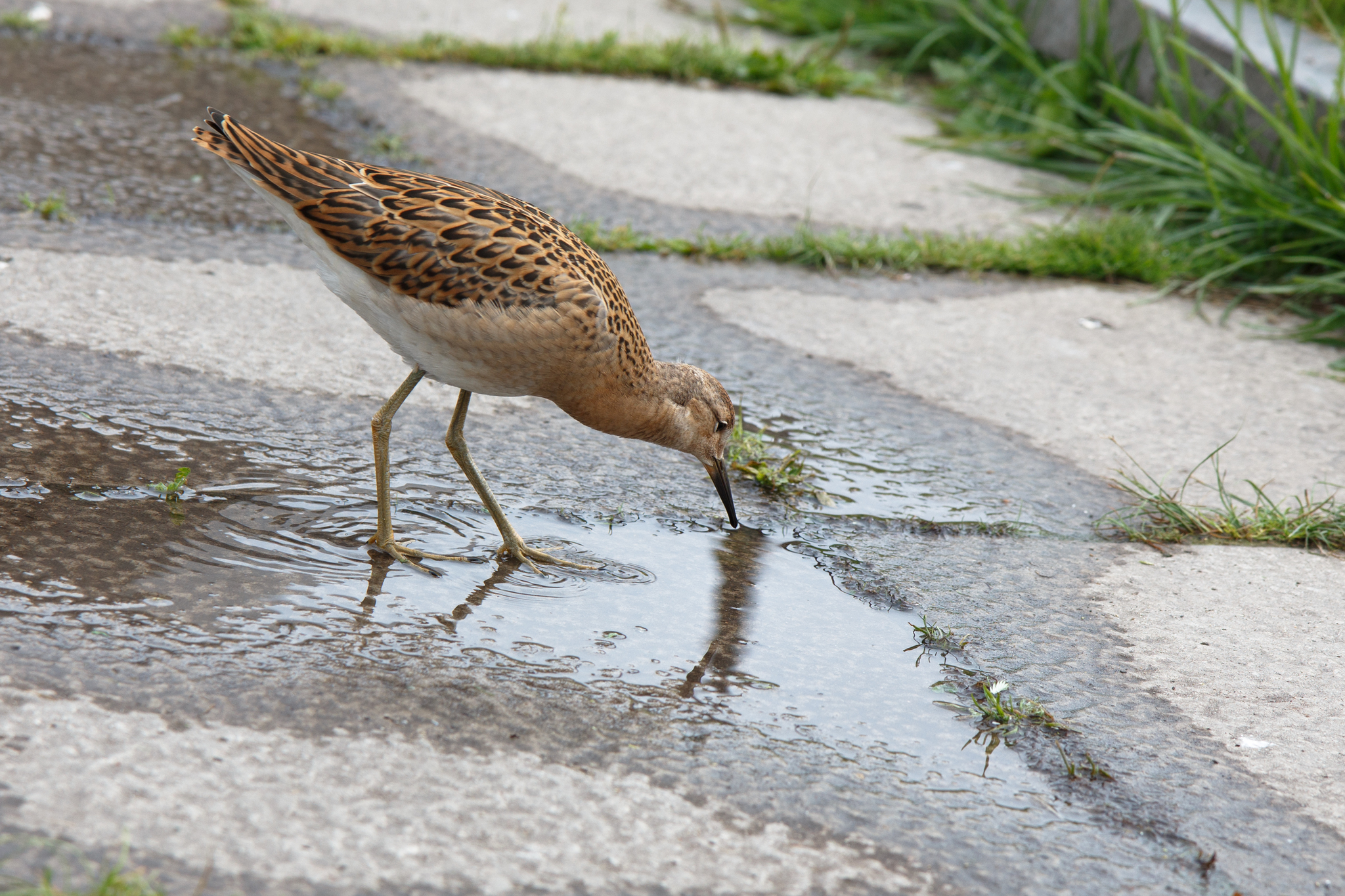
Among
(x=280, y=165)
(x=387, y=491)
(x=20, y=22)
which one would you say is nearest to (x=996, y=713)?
(x=387, y=491)

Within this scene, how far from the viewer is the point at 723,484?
3553 mm

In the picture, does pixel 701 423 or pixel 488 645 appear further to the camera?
pixel 701 423

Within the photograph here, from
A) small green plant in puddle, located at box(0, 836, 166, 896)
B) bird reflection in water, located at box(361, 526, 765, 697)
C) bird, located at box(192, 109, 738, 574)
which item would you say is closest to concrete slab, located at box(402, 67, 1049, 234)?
bird, located at box(192, 109, 738, 574)

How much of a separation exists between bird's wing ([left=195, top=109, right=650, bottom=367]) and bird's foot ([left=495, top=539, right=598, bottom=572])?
0.57 meters

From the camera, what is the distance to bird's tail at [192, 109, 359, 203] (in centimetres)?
334

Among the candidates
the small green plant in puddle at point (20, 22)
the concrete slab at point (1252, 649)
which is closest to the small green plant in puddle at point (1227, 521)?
the concrete slab at point (1252, 649)

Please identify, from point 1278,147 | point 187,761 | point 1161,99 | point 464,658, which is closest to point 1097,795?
point 464,658

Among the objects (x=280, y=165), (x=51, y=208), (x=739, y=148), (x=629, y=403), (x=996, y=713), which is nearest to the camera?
(x=996, y=713)

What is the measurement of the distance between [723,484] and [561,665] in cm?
95

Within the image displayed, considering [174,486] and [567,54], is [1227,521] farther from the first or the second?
[567,54]

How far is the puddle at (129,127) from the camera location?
4.87 m

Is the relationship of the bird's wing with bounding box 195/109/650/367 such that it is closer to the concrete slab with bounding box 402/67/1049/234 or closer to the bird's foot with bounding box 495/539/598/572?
the bird's foot with bounding box 495/539/598/572

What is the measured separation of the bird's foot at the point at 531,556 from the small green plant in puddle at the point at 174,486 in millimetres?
817

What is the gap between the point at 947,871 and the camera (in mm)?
2223
